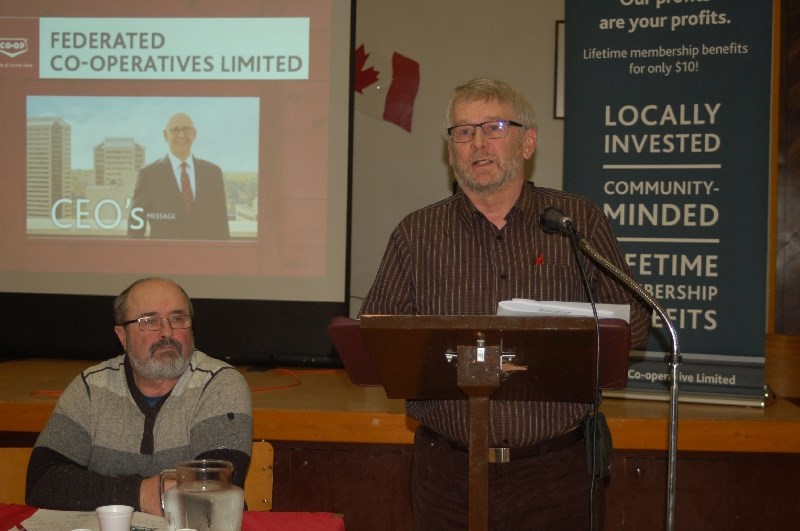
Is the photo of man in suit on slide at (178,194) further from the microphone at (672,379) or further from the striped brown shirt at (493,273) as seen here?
the microphone at (672,379)

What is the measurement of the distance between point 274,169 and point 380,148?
2.90ft

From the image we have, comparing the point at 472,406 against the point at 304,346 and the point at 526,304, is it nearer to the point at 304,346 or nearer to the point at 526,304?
the point at 526,304

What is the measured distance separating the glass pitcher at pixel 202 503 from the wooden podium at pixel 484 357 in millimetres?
344

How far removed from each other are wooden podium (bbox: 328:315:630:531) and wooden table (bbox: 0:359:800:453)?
5.48ft

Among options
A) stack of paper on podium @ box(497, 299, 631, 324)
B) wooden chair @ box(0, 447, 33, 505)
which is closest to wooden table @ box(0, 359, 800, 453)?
wooden chair @ box(0, 447, 33, 505)

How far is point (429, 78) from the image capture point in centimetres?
498

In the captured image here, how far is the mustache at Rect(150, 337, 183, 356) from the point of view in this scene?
7.67 ft

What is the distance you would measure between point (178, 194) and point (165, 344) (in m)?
2.15

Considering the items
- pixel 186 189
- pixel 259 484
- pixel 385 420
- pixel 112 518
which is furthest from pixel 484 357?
pixel 186 189

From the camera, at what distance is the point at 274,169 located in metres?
4.31

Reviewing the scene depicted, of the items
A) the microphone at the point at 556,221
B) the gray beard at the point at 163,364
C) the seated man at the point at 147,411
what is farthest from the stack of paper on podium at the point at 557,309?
the gray beard at the point at 163,364

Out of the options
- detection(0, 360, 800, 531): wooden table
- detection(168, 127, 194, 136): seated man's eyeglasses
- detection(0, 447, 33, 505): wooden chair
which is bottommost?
detection(0, 360, 800, 531): wooden table

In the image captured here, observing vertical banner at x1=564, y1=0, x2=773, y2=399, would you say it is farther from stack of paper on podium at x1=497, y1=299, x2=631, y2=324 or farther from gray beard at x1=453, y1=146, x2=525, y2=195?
stack of paper on podium at x1=497, y1=299, x2=631, y2=324

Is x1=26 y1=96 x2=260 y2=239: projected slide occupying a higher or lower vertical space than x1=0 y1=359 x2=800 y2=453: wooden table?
higher
